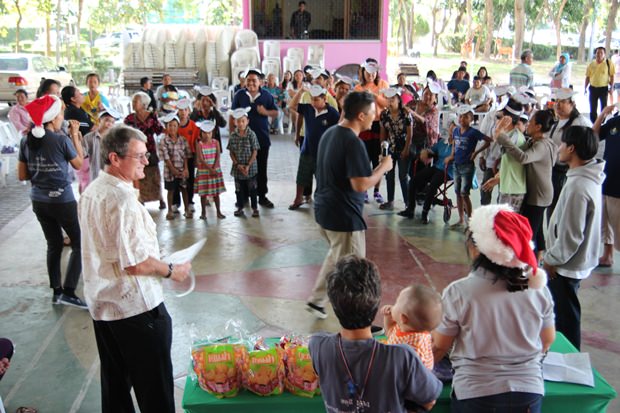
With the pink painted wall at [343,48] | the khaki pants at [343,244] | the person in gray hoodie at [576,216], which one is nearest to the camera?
the person in gray hoodie at [576,216]

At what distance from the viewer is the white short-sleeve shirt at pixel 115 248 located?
282cm

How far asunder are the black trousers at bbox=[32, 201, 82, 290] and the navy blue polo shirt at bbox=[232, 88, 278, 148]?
3418mm

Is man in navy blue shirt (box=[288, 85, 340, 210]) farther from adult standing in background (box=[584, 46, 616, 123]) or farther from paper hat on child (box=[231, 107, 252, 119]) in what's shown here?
adult standing in background (box=[584, 46, 616, 123])

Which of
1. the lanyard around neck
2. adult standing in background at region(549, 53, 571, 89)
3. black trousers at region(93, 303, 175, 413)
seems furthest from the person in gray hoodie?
adult standing in background at region(549, 53, 571, 89)

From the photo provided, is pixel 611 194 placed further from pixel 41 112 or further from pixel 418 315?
pixel 41 112

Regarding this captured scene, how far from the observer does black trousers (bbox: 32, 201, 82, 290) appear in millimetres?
5008

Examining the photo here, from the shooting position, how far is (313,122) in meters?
7.61

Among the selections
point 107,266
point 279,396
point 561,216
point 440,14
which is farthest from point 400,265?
point 440,14

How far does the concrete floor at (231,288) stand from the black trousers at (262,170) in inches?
12.1

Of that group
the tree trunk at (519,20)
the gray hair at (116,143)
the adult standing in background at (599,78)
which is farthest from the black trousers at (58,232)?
the tree trunk at (519,20)

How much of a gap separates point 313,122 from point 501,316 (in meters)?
5.40

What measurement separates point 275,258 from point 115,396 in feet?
10.8

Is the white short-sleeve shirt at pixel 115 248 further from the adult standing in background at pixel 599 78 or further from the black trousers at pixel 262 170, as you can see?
the adult standing in background at pixel 599 78

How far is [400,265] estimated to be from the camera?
6.30 m
